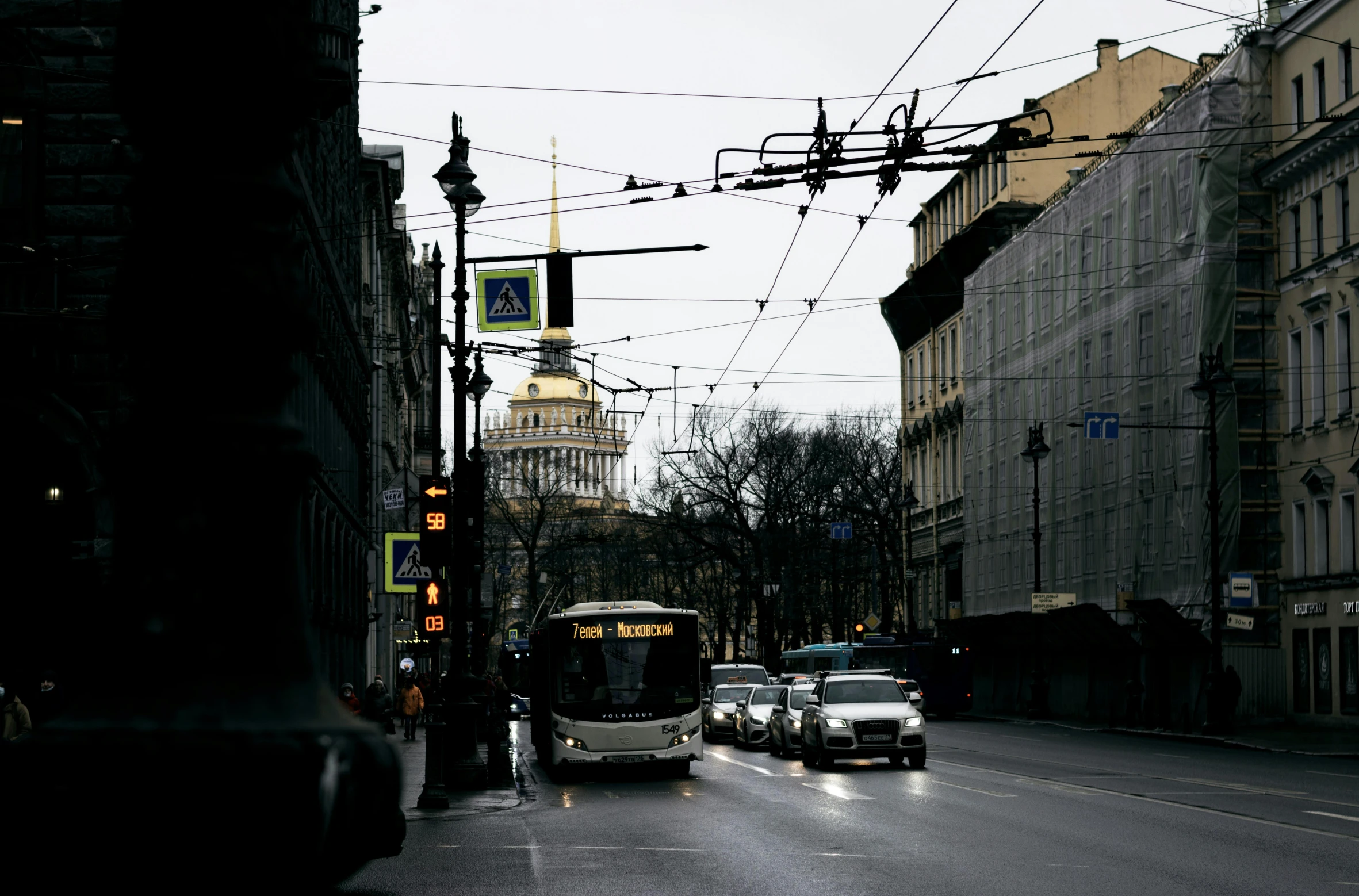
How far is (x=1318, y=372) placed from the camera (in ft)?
149

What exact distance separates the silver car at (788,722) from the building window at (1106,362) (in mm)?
23687

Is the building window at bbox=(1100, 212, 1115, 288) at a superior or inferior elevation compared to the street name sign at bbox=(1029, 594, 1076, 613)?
superior

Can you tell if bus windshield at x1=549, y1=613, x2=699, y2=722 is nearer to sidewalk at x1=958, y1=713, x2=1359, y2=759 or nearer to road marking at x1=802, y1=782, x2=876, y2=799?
road marking at x1=802, y1=782, x2=876, y2=799

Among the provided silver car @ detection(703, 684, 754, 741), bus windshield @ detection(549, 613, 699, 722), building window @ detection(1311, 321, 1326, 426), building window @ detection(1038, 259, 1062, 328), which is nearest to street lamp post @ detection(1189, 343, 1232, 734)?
building window @ detection(1311, 321, 1326, 426)

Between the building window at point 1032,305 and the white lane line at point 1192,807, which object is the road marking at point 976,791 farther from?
the building window at point 1032,305

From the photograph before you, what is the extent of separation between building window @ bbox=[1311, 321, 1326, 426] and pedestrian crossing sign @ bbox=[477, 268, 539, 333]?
85.5 ft

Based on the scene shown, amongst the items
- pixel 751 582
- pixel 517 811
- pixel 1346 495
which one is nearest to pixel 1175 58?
pixel 751 582

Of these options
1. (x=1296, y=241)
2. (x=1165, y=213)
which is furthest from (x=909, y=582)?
(x=1296, y=241)

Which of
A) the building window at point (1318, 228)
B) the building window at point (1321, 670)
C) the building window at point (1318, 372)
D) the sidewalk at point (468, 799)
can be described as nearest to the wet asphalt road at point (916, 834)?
the sidewalk at point (468, 799)

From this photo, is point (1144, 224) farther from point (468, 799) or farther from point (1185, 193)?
point (468, 799)

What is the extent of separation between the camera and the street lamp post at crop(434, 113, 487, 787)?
25.0 metres

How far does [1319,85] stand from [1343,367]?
7.11 metres

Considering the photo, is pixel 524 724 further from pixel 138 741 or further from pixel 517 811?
pixel 138 741

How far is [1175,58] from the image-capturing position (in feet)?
239
